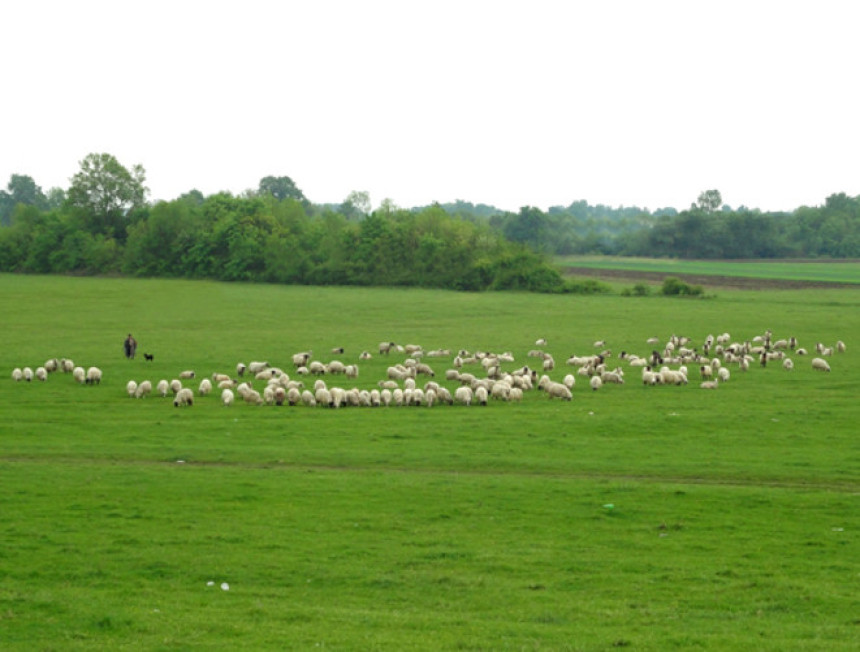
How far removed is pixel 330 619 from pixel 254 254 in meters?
110

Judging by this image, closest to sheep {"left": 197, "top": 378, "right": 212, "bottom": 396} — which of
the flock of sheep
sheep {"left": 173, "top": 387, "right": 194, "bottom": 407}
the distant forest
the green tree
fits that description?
the flock of sheep

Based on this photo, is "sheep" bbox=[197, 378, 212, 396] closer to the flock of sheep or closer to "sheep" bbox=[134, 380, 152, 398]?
the flock of sheep

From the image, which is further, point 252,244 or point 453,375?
point 252,244

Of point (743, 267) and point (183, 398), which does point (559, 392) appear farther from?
point (743, 267)

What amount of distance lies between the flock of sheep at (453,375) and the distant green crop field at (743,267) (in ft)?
218

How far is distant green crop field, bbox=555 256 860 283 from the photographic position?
119 metres

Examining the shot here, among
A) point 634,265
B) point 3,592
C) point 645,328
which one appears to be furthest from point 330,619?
point 634,265

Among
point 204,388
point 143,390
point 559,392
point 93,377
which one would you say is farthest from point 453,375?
point 93,377

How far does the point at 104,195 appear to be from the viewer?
476 ft

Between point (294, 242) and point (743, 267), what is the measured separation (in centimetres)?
6304

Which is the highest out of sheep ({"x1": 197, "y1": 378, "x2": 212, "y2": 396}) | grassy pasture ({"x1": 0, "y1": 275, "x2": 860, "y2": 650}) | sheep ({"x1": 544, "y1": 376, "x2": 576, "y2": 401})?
sheep ({"x1": 544, "y1": 376, "x2": 576, "y2": 401})

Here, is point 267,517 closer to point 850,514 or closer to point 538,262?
point 850,514

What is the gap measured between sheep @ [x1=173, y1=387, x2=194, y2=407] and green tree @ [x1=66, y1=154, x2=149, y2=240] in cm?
11298

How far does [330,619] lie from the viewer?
47.1ft
